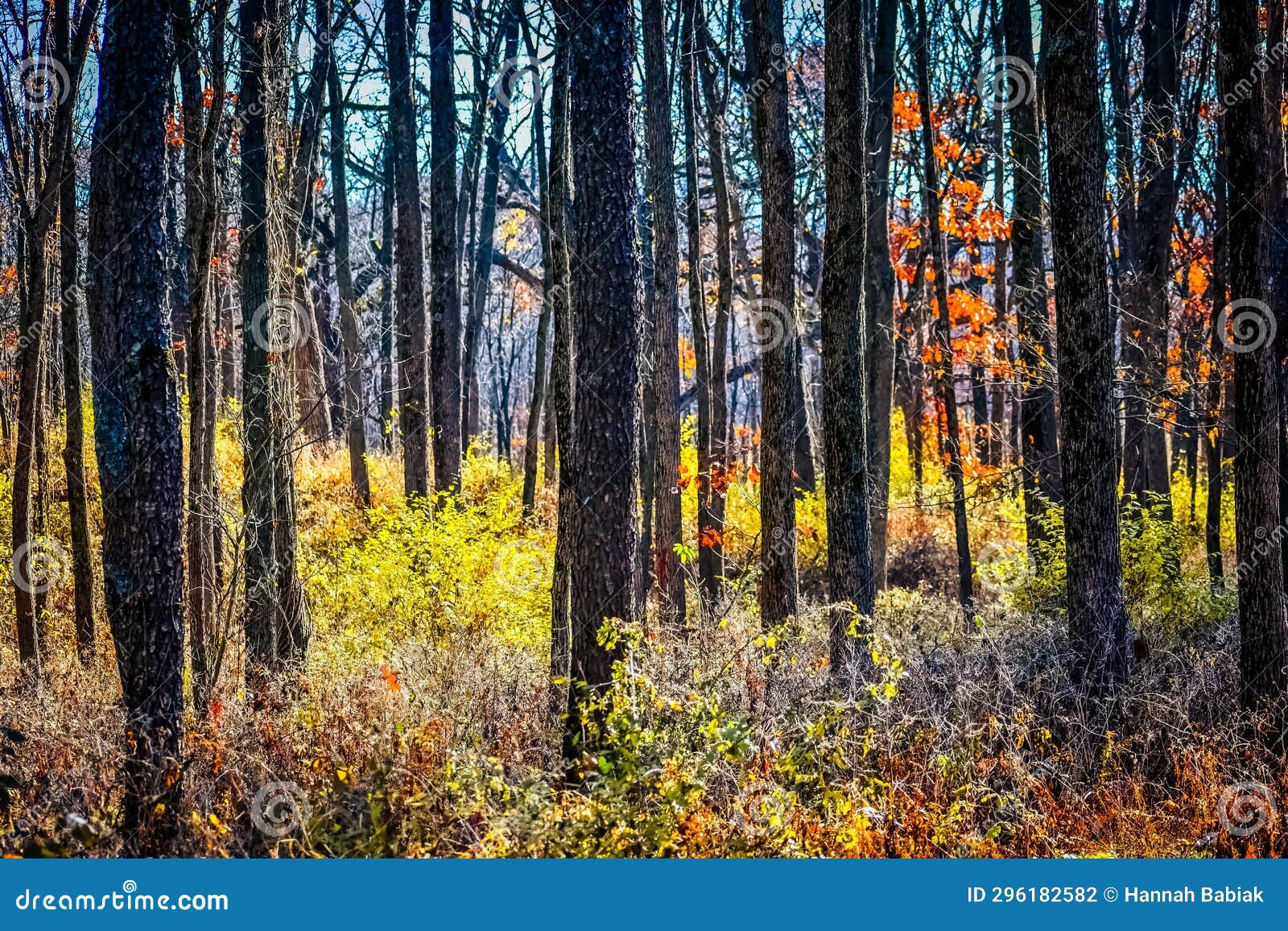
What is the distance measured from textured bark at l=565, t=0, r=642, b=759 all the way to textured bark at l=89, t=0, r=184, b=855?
2.29 m

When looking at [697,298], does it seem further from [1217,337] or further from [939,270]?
[1217,337]

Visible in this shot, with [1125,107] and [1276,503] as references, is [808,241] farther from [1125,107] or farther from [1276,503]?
[1276,503]

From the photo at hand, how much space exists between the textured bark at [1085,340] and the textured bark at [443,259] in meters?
7.90

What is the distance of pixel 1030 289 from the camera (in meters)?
11.1

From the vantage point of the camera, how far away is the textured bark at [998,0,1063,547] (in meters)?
10.9

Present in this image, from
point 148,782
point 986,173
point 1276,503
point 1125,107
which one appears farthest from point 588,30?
point 986,173

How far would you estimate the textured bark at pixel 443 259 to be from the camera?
12.8 metres

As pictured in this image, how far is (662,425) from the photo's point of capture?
1038 centimetres

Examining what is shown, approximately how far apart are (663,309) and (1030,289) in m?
4.19

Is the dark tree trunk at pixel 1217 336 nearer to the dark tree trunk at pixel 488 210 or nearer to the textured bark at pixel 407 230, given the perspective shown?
the textured bark at pixel 407 230

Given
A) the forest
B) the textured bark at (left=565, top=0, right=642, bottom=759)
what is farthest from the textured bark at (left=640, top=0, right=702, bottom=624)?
the textured bark at (left=565, top=0, right=642, bottom=759)

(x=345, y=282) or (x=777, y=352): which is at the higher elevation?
(x=345, y=282)

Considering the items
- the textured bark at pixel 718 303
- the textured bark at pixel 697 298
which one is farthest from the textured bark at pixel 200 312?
the textured bark at pixel 718 303

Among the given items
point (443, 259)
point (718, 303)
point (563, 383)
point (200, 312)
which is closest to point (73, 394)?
point (200, 312)
